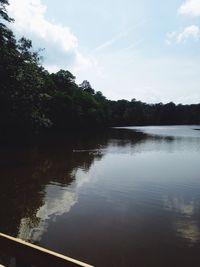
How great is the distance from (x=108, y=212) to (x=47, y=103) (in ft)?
191

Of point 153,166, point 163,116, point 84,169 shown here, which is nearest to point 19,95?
point 84,169

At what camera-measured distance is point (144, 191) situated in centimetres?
1591

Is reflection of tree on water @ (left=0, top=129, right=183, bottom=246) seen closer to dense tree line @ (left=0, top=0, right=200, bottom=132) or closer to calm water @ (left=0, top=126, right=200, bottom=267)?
calm water @ (left=0, top=126, right=200, bottom=267)

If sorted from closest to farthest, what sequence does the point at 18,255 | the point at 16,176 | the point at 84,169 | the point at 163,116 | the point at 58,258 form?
the point at 58,258
the point at 18,255
the point at 16,176
the point at 84,169
the point at 163,116

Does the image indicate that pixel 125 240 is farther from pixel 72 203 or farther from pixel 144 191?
pixel 144 191

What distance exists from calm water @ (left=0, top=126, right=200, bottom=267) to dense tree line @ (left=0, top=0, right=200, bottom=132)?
1183cm

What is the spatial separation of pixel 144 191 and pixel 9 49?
23.5 metres

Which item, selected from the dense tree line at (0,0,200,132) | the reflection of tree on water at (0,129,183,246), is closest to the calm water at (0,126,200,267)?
the reflection of tree on water at (0,129,183,246)

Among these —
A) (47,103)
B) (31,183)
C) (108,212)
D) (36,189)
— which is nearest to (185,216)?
(108,212)

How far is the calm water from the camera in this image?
8.88 metres

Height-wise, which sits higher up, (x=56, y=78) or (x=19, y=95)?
(x=56, y=78)

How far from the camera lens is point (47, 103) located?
68.8 meters

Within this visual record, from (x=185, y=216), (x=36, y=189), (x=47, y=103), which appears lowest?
(x=185, y=216)

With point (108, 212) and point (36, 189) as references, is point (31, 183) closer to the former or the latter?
point (36, 189)
